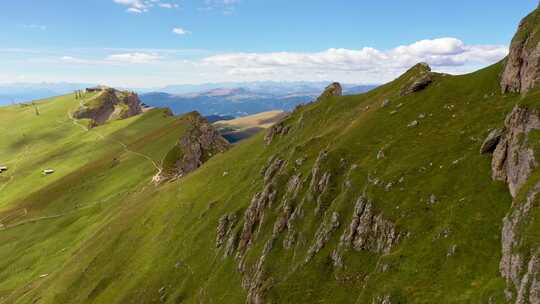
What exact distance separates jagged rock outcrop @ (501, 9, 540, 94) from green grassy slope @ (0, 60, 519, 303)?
210 cm

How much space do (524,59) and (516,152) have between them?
2139cm

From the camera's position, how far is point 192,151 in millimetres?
160500

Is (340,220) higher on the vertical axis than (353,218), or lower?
lower

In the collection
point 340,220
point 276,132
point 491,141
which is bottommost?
Result: point 340,220

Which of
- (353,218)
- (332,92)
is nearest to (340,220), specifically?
(353,218)

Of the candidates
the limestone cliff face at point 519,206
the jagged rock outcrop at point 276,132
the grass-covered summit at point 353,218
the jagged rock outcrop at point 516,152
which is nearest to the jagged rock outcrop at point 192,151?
the grass-covered summit at point 353,218

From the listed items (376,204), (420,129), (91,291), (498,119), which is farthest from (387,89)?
(91,291)

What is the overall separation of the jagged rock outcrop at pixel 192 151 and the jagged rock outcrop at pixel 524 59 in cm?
11481

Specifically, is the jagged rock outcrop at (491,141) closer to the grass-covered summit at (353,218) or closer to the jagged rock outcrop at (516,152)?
the grass-covered summit at (353,218)

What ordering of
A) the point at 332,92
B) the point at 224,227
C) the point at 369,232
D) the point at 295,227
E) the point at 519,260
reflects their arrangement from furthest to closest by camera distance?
the point at 332,92 → the point at 224,227 → the point at 295,227 → the point at 369,232 → the point at 519,260

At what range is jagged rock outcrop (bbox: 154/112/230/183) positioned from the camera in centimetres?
15462

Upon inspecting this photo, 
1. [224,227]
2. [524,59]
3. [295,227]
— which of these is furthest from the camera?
[224,227]

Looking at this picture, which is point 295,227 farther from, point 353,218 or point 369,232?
point 369,232

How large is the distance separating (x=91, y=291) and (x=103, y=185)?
96.4 meters
